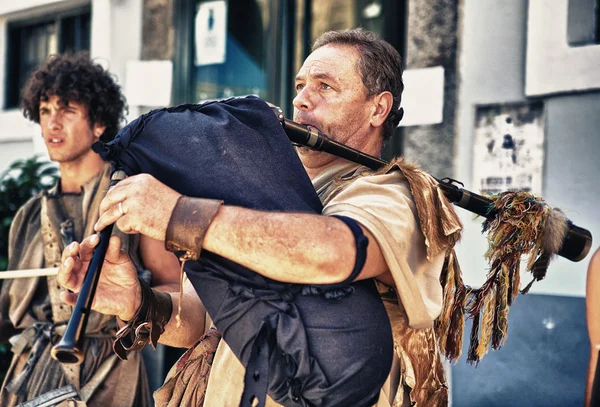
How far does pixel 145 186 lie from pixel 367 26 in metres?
3.30

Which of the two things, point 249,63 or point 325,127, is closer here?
point 325,127

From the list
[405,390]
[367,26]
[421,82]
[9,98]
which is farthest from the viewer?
[9,98]

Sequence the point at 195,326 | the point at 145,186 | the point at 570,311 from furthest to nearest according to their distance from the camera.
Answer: the point at 570,311 → the point at 195,326 → the point at 145,186

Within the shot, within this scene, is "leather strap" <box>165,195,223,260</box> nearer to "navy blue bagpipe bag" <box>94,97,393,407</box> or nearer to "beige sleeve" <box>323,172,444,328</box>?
"navy blue bagpipe bag" <box>94,97,393,407</box>

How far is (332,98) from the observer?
7.86 ft

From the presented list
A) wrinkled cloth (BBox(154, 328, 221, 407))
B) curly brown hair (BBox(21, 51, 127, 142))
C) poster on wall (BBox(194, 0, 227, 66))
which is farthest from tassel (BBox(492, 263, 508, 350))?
poster on wall (BBox(194, 0, 227, 66))

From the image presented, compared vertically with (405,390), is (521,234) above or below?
above

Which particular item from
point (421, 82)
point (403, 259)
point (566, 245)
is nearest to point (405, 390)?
point (403, 259)

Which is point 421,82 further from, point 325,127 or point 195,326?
point 195,326

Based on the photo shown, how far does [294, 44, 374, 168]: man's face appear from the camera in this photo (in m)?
2.38

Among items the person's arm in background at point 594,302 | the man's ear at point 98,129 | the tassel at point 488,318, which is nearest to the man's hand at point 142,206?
the tassel at point 488,318

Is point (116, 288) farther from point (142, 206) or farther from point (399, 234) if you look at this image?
point (399, 234)

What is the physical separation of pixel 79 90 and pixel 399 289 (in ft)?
8.41

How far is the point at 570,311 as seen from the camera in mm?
3549
